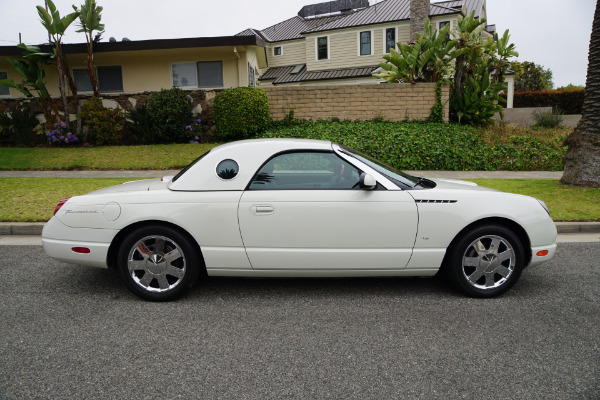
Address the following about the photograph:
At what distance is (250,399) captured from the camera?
109 inches

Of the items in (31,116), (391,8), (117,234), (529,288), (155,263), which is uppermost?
(391,8)

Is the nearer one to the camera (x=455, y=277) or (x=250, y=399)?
(x=250, y=399)

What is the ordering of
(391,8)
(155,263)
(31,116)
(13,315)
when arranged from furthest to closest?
(391,8) → (31,116) → (155,263) → (13,315)

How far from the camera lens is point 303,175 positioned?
4.58 metres

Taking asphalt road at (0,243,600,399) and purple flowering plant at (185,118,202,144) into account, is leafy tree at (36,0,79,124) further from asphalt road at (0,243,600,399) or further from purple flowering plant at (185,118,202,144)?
asphalt road at (0,243,600,399)

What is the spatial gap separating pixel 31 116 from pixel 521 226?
16.8 meters

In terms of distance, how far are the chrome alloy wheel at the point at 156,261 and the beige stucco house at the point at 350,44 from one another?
84.8 feet

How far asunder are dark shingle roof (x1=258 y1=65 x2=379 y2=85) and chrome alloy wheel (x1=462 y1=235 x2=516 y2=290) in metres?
24.1

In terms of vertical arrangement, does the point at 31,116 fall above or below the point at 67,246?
above

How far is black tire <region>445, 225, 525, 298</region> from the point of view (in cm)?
430

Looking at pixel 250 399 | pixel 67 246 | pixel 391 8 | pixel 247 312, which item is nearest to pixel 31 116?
pixel 67 246

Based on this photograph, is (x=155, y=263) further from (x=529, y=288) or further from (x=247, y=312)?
(x=529, y=288)

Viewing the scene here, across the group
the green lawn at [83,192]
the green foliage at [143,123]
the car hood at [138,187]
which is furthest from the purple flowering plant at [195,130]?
the car hood at [138,187]

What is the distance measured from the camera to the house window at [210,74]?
58.4ft
